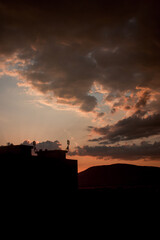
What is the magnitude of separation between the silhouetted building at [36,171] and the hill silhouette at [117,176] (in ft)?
294

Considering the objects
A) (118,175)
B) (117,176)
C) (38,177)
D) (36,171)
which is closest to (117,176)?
(117,176)

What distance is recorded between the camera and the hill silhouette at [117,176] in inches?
4732

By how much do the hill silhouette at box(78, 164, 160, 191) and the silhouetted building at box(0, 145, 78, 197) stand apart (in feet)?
294

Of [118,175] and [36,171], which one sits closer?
[36,171]

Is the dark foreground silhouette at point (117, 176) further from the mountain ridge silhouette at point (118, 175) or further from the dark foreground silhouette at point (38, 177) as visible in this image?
the dark foreground silhouette at point (38, 177)

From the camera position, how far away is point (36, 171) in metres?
25.8

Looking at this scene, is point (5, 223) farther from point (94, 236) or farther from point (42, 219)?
point (94, 236)

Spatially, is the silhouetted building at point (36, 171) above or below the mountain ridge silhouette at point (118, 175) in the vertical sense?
above

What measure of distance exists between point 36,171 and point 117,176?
114800mm

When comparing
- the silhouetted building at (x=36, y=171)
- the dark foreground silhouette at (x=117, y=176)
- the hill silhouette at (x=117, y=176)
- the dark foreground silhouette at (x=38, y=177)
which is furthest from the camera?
the hill silhouette at (x=117, y=176)

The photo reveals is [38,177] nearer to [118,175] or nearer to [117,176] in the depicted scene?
[117,176]

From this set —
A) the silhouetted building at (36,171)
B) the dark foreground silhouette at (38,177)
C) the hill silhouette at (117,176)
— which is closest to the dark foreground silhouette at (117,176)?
the hill silhouette at (117,176)

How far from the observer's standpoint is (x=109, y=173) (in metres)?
138

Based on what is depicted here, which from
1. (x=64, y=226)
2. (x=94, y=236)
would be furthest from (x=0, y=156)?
(x=94, y=236)
